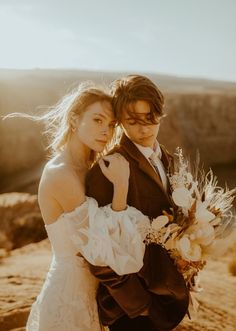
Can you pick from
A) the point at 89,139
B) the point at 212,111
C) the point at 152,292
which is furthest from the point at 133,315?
the point at 212,111

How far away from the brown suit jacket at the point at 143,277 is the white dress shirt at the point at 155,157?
5 centimetres

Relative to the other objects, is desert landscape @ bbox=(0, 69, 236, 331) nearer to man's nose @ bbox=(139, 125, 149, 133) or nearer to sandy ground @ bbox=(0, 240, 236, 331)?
sandy ground @ bbox=(0, 240, 236, 331)

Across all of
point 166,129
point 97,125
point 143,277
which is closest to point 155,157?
point 97,125

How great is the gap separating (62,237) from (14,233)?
7575mm

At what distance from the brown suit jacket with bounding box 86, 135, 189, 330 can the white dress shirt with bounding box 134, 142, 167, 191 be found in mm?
51

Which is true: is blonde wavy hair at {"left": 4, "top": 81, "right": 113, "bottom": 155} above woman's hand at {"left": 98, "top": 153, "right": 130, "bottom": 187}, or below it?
above

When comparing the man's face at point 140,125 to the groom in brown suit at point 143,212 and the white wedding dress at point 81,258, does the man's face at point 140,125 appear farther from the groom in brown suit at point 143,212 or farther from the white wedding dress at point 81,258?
the white wedding dress at point 81,258

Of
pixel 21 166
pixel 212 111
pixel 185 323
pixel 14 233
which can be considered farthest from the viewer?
pixel 212 111

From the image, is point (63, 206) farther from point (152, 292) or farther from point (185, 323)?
point (185, 323)

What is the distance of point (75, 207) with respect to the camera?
2.30 meters

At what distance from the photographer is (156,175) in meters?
2.31

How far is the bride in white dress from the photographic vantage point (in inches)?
85.4

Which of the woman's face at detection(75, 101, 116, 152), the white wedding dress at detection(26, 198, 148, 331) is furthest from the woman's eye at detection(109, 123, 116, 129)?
the white wedding dress at detection(26, 198, 148, 331)

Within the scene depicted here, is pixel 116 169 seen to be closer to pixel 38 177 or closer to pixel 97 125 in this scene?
pixel 97 125
